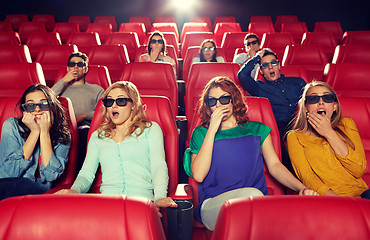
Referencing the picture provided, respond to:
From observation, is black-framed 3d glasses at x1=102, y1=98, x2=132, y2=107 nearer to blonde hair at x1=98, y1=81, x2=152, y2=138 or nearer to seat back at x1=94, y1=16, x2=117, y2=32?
blonde hair at x1=98, y1=81, x2=152, y2=138

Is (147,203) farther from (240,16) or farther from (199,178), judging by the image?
(240,16)

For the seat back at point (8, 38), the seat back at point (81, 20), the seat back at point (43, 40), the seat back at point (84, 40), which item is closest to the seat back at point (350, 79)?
the seat back at point (84, 40)

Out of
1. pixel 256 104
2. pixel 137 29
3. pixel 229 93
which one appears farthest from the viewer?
pixel 137 29

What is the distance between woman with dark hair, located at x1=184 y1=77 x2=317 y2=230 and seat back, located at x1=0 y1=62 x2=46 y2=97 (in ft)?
4.54

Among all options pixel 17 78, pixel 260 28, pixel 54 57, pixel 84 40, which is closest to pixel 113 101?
pixel 17 78

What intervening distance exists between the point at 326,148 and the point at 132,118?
0.85m

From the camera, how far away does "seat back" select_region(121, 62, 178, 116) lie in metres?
2.49

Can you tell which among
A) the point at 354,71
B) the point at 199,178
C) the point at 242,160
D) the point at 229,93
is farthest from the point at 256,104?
the point at 354,71

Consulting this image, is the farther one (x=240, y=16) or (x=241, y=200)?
(x=240, y=16)

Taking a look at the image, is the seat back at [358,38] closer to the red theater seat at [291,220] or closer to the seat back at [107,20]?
the seat back at [107,20]

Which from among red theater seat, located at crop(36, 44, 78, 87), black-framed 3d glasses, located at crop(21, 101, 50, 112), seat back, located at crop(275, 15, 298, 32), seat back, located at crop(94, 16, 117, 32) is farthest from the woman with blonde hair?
seat back, located at crop(275, 15, 298, 32)

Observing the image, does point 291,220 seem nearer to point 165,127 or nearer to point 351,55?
point 165,127

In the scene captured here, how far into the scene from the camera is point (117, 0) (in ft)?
25.1

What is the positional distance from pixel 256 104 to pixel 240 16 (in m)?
6.28
